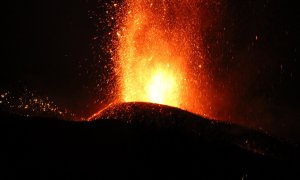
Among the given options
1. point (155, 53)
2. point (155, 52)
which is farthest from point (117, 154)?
point (155, 52)

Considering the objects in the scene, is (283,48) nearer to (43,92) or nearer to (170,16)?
(170,16)

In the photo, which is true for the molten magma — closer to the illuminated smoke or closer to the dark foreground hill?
the illuminated smoke

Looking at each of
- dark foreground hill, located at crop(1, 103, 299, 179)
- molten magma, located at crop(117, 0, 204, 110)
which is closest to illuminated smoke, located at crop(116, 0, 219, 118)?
molten magma, located at crop(117, 0, 204, 110)

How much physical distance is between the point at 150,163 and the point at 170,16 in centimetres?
2402

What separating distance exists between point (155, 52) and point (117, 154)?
20.3 meters

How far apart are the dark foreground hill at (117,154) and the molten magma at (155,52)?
1475 cm

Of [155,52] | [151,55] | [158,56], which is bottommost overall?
[151,55]

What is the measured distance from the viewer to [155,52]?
95.6ft

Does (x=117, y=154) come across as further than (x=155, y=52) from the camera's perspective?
No

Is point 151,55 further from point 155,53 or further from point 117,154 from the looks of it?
point 117,154

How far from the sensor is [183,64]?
31.3 metres

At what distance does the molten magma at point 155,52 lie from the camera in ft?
87.3

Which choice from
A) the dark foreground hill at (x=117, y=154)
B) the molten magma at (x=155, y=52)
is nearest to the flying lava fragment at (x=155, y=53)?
the molten magma at (x=155, y=52)

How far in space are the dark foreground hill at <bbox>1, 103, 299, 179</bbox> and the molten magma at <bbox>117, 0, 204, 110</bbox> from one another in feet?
48.4
